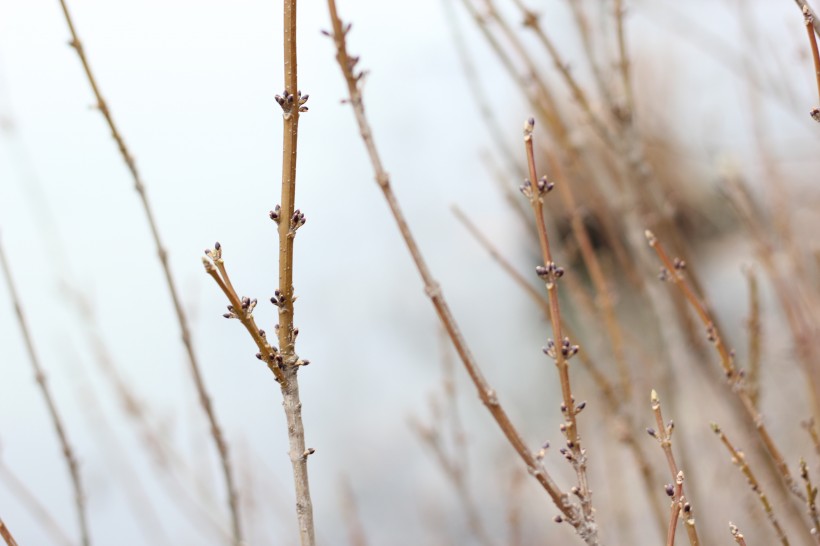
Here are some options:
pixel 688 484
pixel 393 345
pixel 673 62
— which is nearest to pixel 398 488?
pixel 393 345

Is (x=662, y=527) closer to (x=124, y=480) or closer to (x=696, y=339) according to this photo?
(x=696, y=339)

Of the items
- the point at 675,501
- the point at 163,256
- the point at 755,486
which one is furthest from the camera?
the point at 163,256

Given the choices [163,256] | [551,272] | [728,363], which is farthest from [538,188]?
[163,256]

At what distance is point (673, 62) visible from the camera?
21.6ft

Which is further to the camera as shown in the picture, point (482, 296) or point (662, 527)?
point (482, 296)

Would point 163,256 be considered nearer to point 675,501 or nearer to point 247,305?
point 247,305

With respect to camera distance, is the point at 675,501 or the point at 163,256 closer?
the point at 675,501

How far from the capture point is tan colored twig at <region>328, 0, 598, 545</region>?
1.94 ft

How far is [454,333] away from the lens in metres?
0.63

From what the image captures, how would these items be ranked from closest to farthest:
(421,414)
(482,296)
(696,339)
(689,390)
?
1. (696,339)
2. (689,390)
3. (421,414)
4. (482,296)

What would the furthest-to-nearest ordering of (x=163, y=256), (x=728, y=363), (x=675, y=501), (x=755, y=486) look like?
(x=163, y=256)
(x=728, y=363)
(x=755, y=486)
(x=675, y=501)

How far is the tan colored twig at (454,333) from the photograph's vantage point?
591 mm

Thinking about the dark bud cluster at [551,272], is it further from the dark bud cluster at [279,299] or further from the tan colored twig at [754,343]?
the tan colored twig at [754,343]

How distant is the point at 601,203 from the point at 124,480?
128 centimetres
